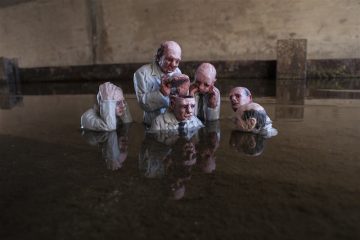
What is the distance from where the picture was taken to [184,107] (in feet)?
7.73

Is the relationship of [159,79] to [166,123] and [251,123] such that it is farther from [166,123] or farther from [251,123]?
[251,123]

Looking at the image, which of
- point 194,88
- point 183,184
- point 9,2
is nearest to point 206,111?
point 194,88

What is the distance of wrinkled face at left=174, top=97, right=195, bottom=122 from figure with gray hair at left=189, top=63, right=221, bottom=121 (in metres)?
0.20

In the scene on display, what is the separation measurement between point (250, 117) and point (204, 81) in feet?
1.41

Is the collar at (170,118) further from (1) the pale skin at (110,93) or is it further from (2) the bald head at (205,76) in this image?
(1) the pale skin at (110,93)

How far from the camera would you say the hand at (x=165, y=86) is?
2420 millimetres

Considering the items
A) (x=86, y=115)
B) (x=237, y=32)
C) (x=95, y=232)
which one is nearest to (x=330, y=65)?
(x=237, y=32)

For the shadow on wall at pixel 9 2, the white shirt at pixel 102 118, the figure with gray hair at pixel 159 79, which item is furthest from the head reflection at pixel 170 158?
the shadow on wall at pixel 9 2

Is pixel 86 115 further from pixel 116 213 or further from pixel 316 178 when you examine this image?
pixel 316 178

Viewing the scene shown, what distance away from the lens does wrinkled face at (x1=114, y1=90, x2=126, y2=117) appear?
2.68m

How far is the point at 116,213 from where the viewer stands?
1248mm

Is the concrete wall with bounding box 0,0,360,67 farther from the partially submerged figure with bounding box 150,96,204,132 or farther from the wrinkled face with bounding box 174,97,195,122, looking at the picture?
the wrinkled face with bounding box 174,97,195,122

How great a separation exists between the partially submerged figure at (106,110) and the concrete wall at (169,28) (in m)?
5.59

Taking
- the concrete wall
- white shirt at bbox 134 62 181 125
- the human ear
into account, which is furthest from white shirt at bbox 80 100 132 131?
the concrete wall
